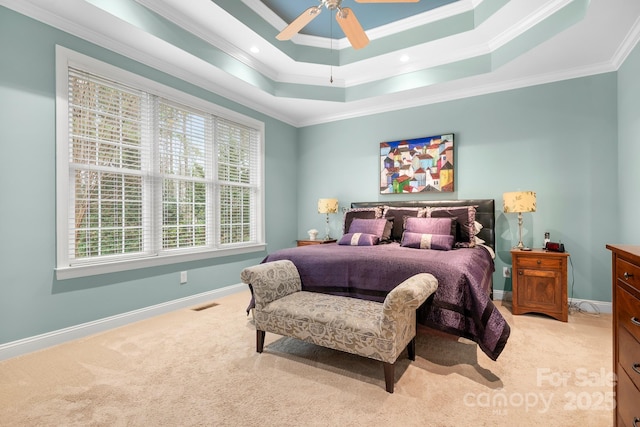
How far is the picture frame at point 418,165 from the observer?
13.4 feet

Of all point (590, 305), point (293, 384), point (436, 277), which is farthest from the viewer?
point (590, 305)

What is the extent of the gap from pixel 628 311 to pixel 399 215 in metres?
2.72

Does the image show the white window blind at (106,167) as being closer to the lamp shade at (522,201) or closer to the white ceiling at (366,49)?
the white ceiling at (366,49)

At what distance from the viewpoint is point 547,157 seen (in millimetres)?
3553

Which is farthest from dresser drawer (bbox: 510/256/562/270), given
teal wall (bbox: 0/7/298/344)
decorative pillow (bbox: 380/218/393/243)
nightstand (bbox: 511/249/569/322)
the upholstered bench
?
teal wall (bbox: 0/7/298/344)

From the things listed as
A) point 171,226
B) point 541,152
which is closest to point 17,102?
point 171,226

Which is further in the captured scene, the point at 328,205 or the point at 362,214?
the point at 328,205

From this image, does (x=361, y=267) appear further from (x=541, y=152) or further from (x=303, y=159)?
(x=303, y=159)

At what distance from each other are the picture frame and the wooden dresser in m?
2.85

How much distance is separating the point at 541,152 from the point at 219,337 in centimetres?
408

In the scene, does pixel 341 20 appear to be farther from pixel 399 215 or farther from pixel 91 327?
pixel 91 327

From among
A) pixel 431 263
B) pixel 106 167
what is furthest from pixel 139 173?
pixel 431 263

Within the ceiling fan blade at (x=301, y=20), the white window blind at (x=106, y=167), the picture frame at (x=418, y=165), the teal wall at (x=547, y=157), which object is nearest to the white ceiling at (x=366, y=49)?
the teal wall at (x=547, y=157)

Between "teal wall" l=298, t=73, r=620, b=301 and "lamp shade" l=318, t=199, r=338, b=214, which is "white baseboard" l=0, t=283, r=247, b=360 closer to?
"lamp shade" l=318, t=199, r=338, b=214
